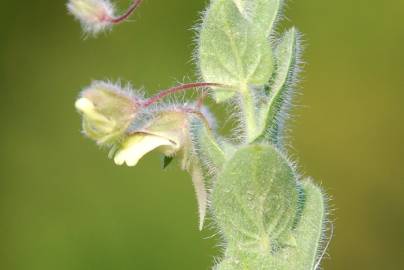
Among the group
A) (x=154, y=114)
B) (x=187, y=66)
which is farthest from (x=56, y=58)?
(x=154, y=114)

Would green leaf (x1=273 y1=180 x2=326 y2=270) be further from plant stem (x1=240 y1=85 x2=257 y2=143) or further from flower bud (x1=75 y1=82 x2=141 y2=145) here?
flower bud (x1=75 y1=82 x2=141 y2=145)

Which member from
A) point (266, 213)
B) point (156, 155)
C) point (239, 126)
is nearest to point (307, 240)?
point (266, 213)

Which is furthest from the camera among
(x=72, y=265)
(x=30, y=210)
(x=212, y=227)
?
(x=30, y=210)

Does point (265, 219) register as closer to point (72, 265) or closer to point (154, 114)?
point (154, 114)

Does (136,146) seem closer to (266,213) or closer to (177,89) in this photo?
(177,89)

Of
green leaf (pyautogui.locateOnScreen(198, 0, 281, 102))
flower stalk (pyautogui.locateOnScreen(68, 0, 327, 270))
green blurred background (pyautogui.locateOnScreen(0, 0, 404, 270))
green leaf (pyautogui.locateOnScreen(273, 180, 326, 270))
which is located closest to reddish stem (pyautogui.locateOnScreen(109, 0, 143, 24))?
flower stalk (pyautogui.locateOnScreen(68, 0, 327, 270))

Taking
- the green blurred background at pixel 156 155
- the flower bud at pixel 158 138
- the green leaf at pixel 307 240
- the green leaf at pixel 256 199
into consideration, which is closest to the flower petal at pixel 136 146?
the flower bud at pixel 158 138
